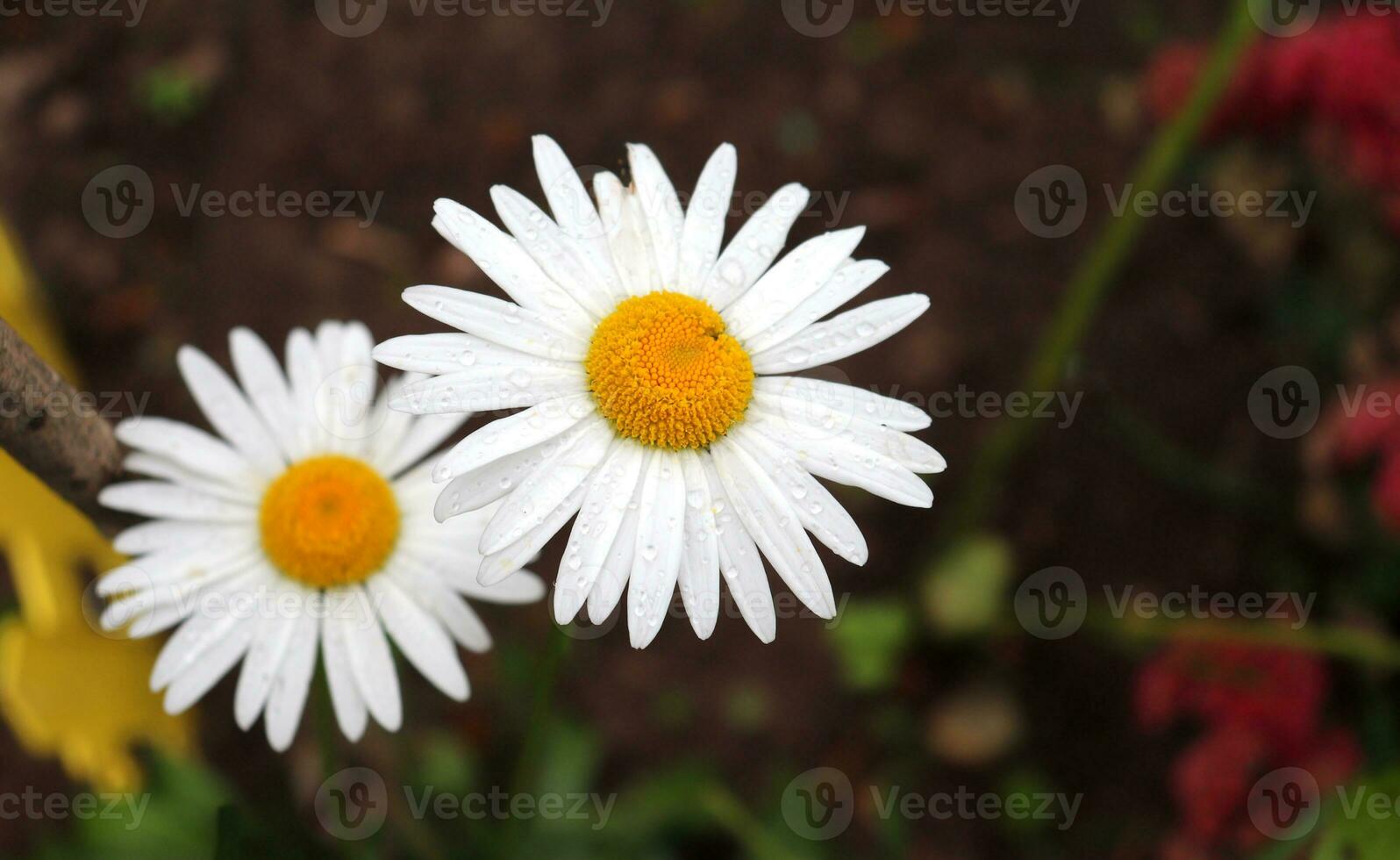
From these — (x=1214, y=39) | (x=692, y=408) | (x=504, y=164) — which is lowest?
(x=692, y=408)

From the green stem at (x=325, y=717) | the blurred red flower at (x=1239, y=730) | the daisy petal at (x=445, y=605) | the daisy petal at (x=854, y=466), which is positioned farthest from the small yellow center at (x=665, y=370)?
the blurred red flower at (x=1239, y=730)

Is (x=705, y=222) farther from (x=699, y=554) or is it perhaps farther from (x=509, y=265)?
(x=699, y=554)

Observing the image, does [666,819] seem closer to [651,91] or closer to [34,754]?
[34,754]

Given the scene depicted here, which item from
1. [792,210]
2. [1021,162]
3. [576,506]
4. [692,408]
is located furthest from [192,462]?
[1021,162]

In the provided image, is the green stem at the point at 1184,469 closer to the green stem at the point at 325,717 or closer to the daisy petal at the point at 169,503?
the green stem at the point at 325,717

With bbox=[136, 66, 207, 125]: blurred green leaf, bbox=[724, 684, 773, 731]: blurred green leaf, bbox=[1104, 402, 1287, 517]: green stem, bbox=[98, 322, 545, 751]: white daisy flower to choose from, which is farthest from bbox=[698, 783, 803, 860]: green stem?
bbox=[136, 66, 207, 125]: blurred green leaf

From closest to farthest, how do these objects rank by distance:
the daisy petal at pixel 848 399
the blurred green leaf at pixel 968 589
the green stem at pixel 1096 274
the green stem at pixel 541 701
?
1. the daisy petal at pixel 848 399
2. the green stem at pixel 541 701
3. the green stem at pixel 1096 274
4. the blurred green leaf at pixel 968 589

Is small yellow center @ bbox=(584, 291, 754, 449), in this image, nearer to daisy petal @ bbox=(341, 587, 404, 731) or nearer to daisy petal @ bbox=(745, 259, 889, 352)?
daisy petal @ bbox=(745, 259, 889, 352)
